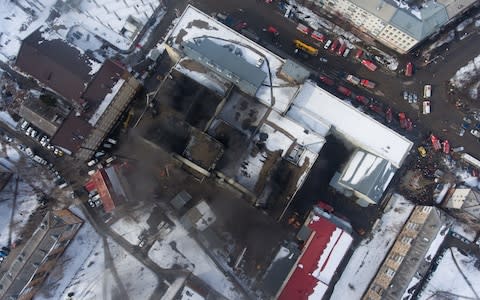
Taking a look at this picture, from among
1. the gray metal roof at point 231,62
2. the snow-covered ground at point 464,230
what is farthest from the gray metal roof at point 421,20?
the snow-covered ground at point 464,230

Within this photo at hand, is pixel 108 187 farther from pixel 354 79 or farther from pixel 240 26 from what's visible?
pixel 354 79

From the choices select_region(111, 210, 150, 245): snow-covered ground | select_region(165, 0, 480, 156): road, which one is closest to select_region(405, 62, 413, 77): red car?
select_region(165, 0, 480, 156): road

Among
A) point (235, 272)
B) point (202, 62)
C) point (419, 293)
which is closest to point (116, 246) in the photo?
point (235, 272)

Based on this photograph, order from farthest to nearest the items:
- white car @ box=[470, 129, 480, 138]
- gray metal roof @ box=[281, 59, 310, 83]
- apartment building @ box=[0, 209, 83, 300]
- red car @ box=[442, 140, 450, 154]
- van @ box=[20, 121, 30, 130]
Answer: white car @ box=[470, 129, 480, 138] → red car @ box=[442, 140, 450, 154] → van @ box=[20, 121, 30, 130] → gray metal roof @ box=[281, 59, 310, 83] → apartment building @ box=[0, 209, 83, 300]

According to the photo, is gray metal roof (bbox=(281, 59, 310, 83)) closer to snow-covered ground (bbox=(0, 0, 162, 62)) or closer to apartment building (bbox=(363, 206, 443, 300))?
snow-covered ground (bbox=(0, 0, 162, 62))

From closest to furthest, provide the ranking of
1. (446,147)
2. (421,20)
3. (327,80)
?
1. (421,20)
2. (446,147)
3. (327,80)

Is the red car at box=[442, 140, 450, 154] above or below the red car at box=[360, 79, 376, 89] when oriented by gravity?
below

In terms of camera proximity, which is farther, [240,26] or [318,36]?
[240,26]

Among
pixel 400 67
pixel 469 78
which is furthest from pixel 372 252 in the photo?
pixel 469 78
